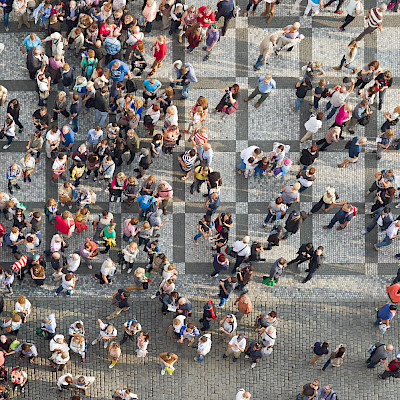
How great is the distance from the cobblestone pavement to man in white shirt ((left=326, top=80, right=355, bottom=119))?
0.62 m

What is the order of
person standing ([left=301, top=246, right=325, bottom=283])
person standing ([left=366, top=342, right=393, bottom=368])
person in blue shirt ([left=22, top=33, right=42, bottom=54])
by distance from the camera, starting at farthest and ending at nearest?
person in blue shirt ([left=22, top=33, right=42, bottom=54]), person standing ([left=301, top=246, right=325, bottom=283]), person standing ([left=366, top=342, right=393, bottom=368])

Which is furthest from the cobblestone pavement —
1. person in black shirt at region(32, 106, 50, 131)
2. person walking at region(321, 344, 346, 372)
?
person in black shirt at region(32, 106, 50, 131)

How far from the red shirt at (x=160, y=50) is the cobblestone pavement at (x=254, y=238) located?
0.86 metres

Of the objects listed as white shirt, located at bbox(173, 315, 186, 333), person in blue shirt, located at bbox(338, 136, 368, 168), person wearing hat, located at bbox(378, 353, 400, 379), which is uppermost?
person in blue shirt, located at bbox(338, 136, 368, 168)

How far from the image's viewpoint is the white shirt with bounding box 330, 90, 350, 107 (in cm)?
1972

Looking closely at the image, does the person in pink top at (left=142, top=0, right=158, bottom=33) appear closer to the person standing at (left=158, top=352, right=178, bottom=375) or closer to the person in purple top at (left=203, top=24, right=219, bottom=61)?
the person in purple top at (left=203, top=24, right=219, bottom=61)

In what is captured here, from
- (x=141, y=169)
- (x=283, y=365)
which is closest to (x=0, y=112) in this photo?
(x=141, y=169)

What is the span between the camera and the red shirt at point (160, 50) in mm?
19828

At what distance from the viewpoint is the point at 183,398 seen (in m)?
18.6

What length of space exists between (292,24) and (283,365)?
10.5 metres

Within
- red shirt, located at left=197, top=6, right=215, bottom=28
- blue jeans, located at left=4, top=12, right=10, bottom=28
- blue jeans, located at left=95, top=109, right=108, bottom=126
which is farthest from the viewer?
blue jeans, located at left=4, top=12, right=10, bottom=28

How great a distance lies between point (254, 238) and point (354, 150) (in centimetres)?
389

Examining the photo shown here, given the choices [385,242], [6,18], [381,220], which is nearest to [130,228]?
[381,220]

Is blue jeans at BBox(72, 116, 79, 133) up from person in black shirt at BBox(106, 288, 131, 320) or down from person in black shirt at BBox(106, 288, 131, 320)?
up
